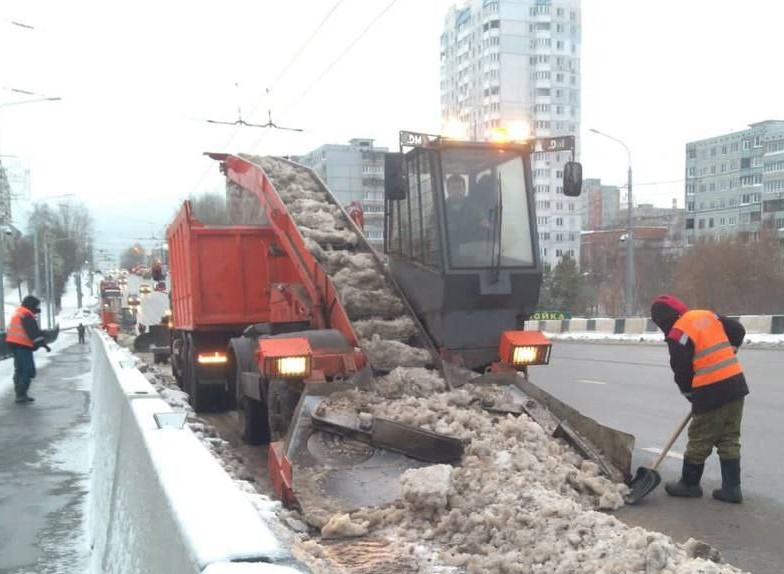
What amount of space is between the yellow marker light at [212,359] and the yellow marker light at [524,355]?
5153 mm

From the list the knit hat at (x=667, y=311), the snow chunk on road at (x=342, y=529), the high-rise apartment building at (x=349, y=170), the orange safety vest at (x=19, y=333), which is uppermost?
the high-rise apartment building at (x=349, y=170)

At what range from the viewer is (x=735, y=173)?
3216 inches

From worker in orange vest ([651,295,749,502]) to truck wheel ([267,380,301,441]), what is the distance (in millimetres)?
3067

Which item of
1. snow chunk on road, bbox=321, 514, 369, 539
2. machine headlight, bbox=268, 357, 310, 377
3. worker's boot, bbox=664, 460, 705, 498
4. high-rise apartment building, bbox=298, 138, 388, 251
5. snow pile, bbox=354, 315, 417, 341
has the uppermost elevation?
→ high-rise apartment building, bbox=298, 138, 388, 251

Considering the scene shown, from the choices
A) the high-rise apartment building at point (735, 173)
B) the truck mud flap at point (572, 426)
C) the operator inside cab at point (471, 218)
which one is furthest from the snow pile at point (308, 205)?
the high-rise apartment building at point (735, 173)

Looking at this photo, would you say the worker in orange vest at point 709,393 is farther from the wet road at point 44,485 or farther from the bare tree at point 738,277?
the bare tree at point 738,277

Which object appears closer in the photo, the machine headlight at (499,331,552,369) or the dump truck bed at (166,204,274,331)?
the machine headlight at (499,331,552,369)

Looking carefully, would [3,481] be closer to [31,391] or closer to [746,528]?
[746,528]

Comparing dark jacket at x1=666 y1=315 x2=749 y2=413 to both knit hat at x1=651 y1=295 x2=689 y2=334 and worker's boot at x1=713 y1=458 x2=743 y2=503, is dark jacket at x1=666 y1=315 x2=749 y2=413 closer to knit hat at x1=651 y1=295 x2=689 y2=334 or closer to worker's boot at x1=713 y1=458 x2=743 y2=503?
knit hat at x1=651 y1=295 x2=689 y2=334

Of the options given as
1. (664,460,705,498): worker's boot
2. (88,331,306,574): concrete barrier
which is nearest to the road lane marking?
(664,460,705,498): worker's boot

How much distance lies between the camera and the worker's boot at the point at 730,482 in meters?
5.43

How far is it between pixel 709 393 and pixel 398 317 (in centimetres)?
302

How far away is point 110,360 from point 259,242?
279 cm

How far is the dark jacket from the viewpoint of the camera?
214 inches
